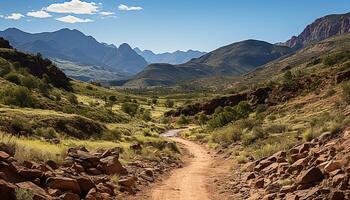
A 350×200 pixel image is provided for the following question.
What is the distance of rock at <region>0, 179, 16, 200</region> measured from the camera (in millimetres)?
12211

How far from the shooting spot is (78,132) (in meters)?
43.1

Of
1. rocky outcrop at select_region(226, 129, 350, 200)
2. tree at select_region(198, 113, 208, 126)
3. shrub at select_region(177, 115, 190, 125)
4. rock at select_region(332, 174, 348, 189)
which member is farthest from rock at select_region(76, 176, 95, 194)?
shrub at select_region(177, 115, 190, 125)

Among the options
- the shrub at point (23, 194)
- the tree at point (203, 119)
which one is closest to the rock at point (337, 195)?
the shrub at point (23, 194)

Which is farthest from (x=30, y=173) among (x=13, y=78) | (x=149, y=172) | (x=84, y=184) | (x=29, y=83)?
(x=29, y=83)

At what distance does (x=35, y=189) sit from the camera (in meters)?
13.7

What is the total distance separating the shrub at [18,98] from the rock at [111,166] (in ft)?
124

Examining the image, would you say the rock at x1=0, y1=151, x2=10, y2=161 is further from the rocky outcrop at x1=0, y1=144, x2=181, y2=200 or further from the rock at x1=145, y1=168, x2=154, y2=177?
the rock at x1=145, y1=168, x2=154, y2=177

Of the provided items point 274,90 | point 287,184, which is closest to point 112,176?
point 287,184

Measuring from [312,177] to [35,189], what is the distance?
943cm

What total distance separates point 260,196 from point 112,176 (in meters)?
7.11

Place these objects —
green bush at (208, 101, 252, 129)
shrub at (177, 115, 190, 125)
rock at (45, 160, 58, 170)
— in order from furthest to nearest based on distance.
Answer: shrub at (177, 115, 190, 125), green bush at (208, 101, 252, 129), rock at (45, 160, 58, 170)

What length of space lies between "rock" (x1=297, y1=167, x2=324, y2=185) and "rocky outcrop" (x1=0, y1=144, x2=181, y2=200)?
7497 millimetres

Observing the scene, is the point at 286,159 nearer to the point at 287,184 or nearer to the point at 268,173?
the point at 268,173

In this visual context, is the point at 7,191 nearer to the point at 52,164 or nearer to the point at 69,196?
the point at 69,196
